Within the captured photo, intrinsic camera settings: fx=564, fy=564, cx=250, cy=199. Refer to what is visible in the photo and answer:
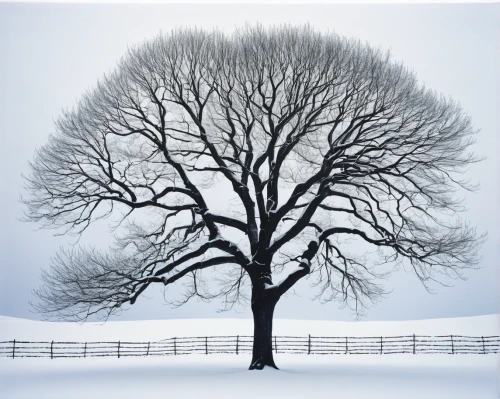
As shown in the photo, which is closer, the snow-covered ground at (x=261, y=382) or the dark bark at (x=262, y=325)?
the snow-covered ground at (x=261, y=382)

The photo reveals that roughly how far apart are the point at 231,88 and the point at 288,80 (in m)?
1.49

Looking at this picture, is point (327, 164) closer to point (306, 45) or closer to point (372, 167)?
point (372, 167)

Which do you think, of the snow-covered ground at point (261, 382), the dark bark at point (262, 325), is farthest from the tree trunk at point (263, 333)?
the snow-covered ground at point (261, 382)

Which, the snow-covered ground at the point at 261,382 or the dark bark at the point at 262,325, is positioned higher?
the dark bark at the point at 262,325

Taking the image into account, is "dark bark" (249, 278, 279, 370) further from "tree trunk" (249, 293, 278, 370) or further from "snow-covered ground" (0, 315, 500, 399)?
"snow-covered ground" (0, 315, 500, 399)

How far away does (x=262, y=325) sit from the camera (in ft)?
48.1

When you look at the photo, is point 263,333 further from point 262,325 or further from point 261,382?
point 261,382

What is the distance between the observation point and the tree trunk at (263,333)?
14609 millimetres

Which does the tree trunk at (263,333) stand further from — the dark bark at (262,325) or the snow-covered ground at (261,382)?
the snow-covered ground at (261,382)

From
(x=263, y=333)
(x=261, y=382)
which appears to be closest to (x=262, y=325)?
(x=263, y=333)

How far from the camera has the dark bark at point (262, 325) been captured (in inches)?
575

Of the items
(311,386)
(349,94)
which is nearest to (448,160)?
(349,94)

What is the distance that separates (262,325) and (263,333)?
0.67 ft

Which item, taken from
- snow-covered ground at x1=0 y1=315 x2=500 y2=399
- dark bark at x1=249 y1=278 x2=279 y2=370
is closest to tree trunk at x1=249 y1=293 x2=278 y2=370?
dark bark at x1=249 y1=278 x2=279 y2=370
